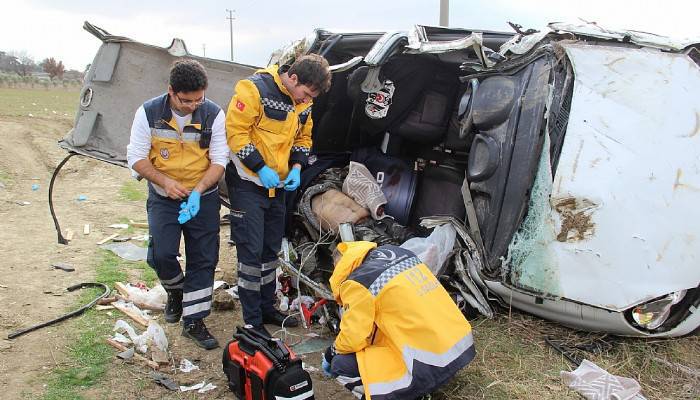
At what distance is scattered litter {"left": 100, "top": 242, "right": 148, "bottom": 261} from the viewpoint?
5.66m

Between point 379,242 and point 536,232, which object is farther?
point 379,242

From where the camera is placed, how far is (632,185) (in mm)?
2996

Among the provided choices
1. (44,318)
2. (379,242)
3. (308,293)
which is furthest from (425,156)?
(44,318)

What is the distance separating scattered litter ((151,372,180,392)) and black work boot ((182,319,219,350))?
39cm

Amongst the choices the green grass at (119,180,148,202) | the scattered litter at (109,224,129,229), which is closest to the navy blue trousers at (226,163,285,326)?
the scattered litter at (109,224,129,229)

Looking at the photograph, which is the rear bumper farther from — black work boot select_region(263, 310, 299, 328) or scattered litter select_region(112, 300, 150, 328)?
scattered litter select_region(112, 300, 150, 328)

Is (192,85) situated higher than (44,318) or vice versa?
(192,85)

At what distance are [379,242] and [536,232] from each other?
119 centimetres

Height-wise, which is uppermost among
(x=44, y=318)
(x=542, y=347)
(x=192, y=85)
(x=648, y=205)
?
(x=192, y=85)

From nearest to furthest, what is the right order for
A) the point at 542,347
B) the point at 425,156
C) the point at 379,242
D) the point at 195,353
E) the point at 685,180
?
the point at 685,180
the point at 542,347
the point at 195,353
the point at 379,242
the point at 425,156

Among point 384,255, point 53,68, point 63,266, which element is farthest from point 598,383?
point 53,68

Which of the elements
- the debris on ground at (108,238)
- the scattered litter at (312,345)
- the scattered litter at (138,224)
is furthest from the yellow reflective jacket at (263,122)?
the scattered litter at (138,224)

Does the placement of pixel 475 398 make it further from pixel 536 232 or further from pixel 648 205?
pixel 648 205

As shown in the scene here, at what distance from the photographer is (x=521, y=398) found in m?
2.82
